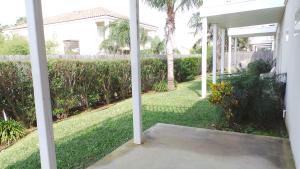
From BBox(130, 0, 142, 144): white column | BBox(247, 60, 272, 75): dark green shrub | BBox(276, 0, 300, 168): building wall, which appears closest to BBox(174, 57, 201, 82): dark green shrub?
BBox(247, 60, 272, 75): dark green shrub

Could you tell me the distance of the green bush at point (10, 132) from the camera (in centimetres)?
544

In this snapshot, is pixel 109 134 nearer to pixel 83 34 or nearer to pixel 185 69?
pixel 185 69

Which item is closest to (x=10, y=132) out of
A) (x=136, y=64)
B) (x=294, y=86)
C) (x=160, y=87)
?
(x=136, y=64)

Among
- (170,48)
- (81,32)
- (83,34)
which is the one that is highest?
(81,32)

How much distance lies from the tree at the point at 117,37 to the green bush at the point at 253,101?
57.8 ft

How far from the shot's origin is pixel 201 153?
4035mm

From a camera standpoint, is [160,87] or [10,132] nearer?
[10,132]

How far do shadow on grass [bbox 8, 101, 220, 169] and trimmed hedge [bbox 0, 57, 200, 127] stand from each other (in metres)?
1.73

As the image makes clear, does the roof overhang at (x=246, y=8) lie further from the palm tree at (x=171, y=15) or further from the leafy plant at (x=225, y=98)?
the leafy plant at (x=225, y=98)

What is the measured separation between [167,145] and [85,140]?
181 centimetres

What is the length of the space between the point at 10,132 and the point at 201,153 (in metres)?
4.28

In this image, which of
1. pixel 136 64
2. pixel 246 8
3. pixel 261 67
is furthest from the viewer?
pixel 261 67

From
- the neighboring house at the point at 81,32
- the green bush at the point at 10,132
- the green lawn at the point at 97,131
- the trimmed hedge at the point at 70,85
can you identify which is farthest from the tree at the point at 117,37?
the green bush at the point at 10,132

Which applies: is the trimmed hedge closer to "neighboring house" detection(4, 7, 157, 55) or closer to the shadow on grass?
the shadow on grass
